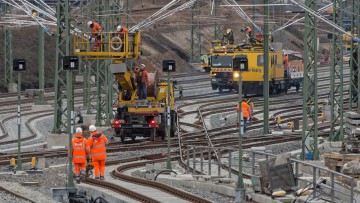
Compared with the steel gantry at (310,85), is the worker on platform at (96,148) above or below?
below

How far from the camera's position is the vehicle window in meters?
70.4

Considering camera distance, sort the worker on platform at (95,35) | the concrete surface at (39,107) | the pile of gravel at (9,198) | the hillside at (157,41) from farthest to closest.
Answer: the hillside at (157,41) < the concrete surface at (39,107) < the worker on platform at (95,35) < the pile of gravel at (9,198)

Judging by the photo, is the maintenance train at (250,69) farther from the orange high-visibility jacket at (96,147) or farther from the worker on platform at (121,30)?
the orange high-visibility jacket at (96,147)

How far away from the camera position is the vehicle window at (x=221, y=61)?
70375 millimetres

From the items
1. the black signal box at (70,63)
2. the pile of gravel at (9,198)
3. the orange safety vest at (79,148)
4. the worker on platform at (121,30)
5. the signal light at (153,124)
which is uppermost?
the worker on platform at (121,30)

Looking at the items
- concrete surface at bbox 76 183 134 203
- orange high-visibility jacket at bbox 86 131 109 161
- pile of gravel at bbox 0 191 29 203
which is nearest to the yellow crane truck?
orange high-visibility jacket at bbox 86 131 109 161

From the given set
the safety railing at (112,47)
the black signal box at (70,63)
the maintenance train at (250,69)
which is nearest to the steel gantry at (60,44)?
the safety railing at (112,47)

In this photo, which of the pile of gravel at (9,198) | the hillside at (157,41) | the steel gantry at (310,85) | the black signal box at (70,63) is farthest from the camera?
the hillside at (157,41)

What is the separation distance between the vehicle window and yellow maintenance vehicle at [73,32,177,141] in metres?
24.8

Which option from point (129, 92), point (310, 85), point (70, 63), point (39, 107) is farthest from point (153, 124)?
point (39, 107)

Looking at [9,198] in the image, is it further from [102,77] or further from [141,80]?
[102,77]

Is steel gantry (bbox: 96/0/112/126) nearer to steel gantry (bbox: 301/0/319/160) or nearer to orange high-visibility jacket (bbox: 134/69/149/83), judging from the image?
orange high-visibility jacket (bbox: 134/69/149/83)

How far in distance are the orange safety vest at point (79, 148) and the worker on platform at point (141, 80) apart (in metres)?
14.1

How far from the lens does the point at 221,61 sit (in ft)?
233
